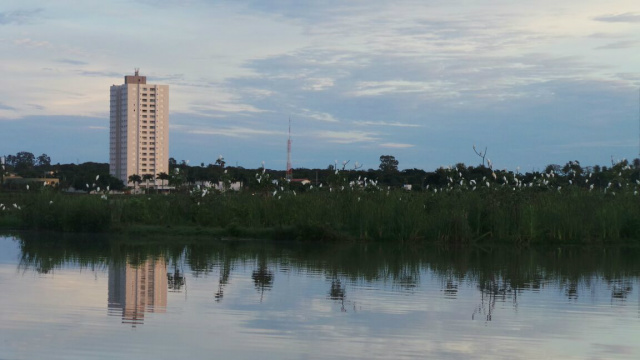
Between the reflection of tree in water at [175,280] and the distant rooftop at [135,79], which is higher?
the distant rooftop at [135,79]

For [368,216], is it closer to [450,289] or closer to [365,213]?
[365,213]

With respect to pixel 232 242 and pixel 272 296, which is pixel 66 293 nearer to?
pixel 272 296

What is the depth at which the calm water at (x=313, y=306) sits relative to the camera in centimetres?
848

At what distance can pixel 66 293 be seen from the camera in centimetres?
1195

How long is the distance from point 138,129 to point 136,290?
134m

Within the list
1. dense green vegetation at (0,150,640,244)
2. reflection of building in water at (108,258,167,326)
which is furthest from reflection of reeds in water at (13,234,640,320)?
dense green vegetation at (0,150,640,244)

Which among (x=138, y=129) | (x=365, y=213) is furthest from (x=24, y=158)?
(x=365, y=213)

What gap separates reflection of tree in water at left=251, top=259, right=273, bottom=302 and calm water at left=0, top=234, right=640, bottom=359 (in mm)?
31

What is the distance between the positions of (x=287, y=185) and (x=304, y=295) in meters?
18.8

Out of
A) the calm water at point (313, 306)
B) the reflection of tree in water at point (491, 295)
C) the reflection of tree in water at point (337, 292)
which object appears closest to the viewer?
the calm water at point (313, 306)

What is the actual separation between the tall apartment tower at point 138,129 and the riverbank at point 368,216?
377 ft

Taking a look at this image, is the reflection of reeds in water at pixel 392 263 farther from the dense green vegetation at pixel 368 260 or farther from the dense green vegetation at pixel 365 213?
the dense green vegetation at pixel 365 213

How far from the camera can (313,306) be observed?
1115 cm

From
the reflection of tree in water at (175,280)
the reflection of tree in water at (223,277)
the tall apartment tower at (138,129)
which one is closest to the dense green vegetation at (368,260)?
the reflection of tree in water at (223,277)
